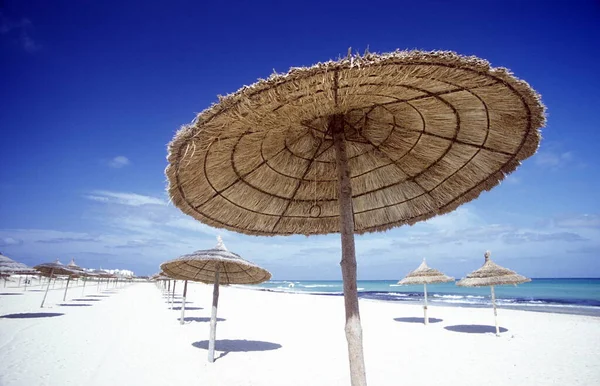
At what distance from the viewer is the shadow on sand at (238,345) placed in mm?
8000

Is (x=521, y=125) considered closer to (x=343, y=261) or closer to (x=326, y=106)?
(x=326, y=106)

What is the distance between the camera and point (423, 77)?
181 cm

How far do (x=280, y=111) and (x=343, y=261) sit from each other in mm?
1098

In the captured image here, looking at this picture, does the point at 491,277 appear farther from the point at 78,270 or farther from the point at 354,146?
the point at 78,270

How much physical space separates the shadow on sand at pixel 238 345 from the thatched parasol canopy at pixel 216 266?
1580mm

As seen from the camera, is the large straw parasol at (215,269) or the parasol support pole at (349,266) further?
the large straw parasol at (215,269)

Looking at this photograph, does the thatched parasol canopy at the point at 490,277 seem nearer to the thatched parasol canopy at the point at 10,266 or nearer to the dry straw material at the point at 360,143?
the dry straw material at the point at 360,143

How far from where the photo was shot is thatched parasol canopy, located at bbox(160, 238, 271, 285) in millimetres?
6422

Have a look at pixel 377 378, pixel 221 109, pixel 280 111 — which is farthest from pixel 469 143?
pixel 377 378

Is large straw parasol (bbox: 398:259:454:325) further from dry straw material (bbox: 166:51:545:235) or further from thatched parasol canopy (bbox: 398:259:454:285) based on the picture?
dry straw material (bbox: 166:51:545:235)

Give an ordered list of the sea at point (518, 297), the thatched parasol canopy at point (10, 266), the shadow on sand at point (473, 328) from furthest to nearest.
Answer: the sea at point (518, 297), the thatched parasol canopy at point (10, 266), the shadow on sand at point (473, 328)

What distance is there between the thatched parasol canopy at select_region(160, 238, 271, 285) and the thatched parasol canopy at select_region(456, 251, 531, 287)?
25.2ft

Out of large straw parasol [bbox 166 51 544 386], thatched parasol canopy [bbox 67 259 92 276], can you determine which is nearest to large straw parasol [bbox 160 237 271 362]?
large straw parasol [bbox 166 51 544 386]

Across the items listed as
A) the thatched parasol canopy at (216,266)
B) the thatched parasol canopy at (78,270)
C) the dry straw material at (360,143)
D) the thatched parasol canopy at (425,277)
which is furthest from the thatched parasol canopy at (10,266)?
the dry straw material at (360,143)
